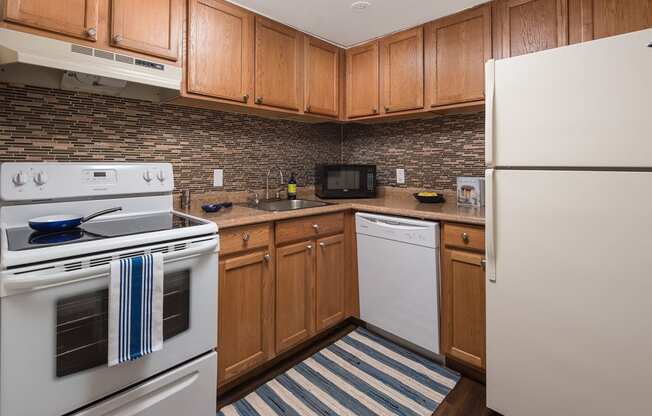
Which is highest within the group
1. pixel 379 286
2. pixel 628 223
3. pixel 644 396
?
pixel 628 223

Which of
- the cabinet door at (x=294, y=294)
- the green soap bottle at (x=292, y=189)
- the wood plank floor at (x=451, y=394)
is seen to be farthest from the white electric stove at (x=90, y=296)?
the green soap bottle at (x=292, y=189)

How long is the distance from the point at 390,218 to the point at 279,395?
3.82 feet

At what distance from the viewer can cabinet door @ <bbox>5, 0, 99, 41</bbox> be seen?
4.43ft

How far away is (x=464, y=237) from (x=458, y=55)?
1.18 metres

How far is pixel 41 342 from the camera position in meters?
1.08

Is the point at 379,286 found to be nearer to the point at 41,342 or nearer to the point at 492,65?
the point at 492,65

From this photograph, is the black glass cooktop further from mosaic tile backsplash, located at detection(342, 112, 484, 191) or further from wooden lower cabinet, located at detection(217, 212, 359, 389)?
mosaic tile backsplash, located at detection(342, 112, 484, 191)

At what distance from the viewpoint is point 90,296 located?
1.16m


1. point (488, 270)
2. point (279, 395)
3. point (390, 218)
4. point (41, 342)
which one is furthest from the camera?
point (390, 218)

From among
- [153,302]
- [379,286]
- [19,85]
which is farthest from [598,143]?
[19,85]

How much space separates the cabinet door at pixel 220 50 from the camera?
1.87 meters

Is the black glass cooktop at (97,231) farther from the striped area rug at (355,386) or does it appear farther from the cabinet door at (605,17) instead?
the cabinet door at (605,17)

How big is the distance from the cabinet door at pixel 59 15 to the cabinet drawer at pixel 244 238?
1.07 metres

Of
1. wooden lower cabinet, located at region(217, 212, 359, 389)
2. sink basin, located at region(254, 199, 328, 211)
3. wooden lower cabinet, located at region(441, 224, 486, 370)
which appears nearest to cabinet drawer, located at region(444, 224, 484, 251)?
wooden lower cabinet, located at region(441, 224, 486, 370)
